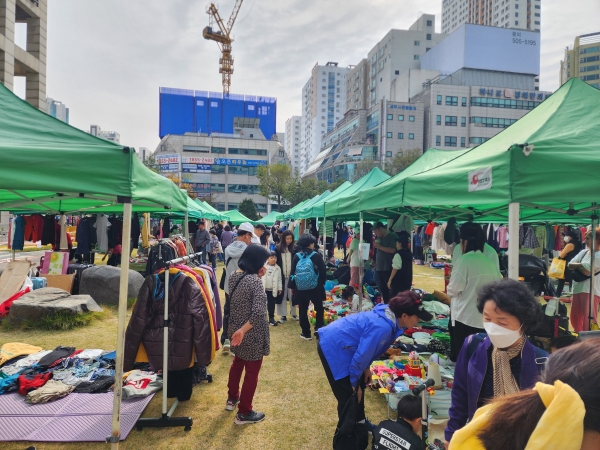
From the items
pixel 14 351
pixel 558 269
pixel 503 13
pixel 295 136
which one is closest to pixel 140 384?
pixel 14 351

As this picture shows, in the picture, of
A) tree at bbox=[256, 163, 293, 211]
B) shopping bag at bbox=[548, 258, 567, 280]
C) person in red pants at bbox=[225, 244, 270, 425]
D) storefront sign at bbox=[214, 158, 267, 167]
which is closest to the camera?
person in red pants at bbox=[225, 244, 270, 425]

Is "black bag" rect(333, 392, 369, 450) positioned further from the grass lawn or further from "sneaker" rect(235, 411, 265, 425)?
"sneaker" rect(235, 411, 265, 425)

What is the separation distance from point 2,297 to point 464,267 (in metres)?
8.99

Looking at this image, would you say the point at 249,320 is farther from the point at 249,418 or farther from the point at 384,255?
the point at 384,255

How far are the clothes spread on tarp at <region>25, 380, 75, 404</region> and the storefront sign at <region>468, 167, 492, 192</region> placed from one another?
4.83 meters

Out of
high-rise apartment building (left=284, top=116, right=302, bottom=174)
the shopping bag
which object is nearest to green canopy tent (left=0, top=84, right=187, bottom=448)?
the shopping bag

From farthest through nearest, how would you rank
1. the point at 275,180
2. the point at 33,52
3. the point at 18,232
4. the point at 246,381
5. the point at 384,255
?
1. the point at 275,180
2. the point at 33,52
3. the point at 18,232
4. the point at 384,255
5. the point at 246,381

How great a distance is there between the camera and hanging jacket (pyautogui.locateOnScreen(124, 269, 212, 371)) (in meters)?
3.67

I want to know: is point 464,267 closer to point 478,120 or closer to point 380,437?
point 380,437

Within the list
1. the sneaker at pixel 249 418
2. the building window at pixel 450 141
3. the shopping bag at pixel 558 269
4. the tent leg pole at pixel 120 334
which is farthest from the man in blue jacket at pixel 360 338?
the building window at pixel 450 141

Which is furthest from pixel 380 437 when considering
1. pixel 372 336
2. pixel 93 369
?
pixel 93 369

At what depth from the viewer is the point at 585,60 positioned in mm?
87250

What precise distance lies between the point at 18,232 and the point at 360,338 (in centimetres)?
1014

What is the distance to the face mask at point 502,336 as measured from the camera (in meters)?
1.94
